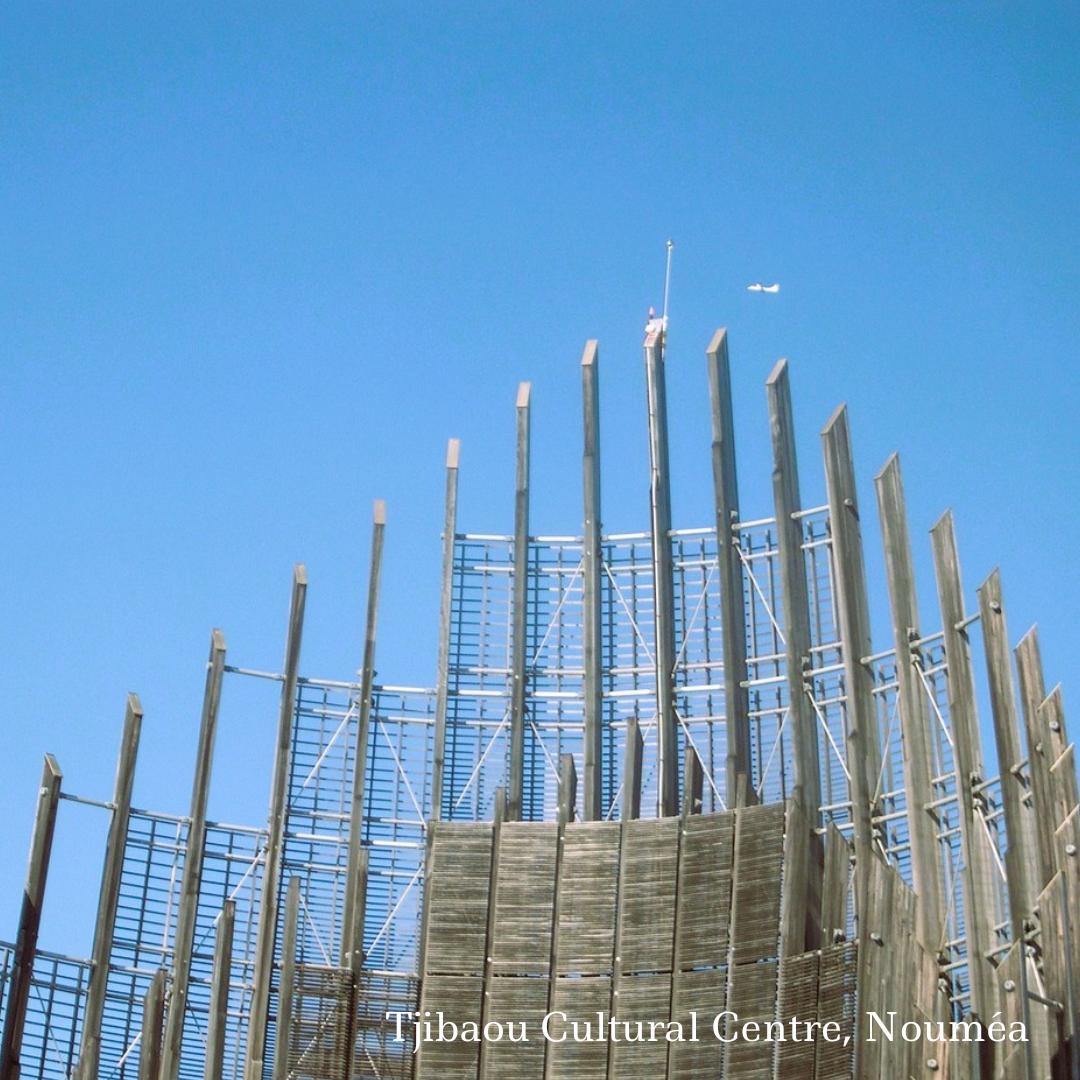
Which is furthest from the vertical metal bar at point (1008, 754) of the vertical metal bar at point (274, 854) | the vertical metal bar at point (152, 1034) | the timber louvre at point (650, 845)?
the vertical metal bar at point (152, 1034)

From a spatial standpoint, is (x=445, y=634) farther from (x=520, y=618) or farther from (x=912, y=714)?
(x=912, y=714)

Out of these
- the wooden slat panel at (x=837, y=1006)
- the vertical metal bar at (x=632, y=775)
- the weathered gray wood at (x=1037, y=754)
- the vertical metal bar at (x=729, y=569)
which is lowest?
the wooden slat panel at (x=837, y=1006)

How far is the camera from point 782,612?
79.6 ft

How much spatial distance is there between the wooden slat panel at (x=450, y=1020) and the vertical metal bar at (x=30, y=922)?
14.4ft

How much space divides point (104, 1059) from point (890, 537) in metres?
10.8

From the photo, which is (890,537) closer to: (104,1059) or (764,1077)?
(764,1077)

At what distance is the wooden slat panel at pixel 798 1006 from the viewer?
69.6ft

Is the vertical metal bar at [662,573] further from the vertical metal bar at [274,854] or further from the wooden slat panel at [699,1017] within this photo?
the vertical metal bar at [274,854]

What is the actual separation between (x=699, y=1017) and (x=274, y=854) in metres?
6.01

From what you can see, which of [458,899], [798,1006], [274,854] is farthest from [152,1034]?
[798,1006]

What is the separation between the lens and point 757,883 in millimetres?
22344

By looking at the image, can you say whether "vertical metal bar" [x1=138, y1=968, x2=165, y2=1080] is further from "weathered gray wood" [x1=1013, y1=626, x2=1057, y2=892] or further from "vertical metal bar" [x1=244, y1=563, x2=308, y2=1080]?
"weathered gray wood" [x1=1013, y1=626, x2=1057, y2=892]

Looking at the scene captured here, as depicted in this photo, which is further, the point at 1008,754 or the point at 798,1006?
the point at 798,1006

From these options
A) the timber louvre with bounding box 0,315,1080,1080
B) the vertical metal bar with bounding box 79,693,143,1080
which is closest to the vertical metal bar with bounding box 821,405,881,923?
the timber louvre with bounding box 0,315,1080,1080
